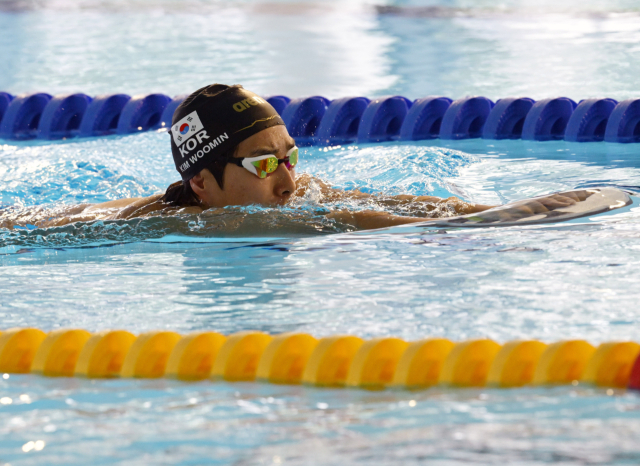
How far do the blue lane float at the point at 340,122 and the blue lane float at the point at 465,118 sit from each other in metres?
0.68

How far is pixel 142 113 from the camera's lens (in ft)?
21.6

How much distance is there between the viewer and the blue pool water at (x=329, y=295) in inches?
60.0

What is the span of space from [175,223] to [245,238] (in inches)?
11.7

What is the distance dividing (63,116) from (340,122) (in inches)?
91.6

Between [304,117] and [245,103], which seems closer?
[245,103]

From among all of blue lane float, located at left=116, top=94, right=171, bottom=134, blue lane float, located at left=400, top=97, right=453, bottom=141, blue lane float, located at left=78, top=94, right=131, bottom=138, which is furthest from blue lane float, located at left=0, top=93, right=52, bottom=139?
blue lane float, located at left=400, top=97, right=453, bottom=141

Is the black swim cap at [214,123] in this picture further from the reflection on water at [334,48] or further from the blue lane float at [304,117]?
the reflection on water at [334,48]

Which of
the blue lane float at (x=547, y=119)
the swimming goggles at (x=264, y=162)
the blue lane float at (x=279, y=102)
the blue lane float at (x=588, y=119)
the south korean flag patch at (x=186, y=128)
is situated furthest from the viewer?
the blue lane float at (x=279, y=102)

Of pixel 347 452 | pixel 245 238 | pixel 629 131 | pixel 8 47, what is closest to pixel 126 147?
pixel 245 238

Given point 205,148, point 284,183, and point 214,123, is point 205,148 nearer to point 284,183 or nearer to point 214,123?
point 214,123

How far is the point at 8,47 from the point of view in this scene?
10.9 metres

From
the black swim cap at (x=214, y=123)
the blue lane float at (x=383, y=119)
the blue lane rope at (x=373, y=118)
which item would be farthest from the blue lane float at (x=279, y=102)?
the black swim cap at (x=214, y=123)

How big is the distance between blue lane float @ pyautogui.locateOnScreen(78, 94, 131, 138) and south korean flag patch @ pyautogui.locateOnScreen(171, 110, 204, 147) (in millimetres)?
3422

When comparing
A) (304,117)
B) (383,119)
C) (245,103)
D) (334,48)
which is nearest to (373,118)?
(383,119)
